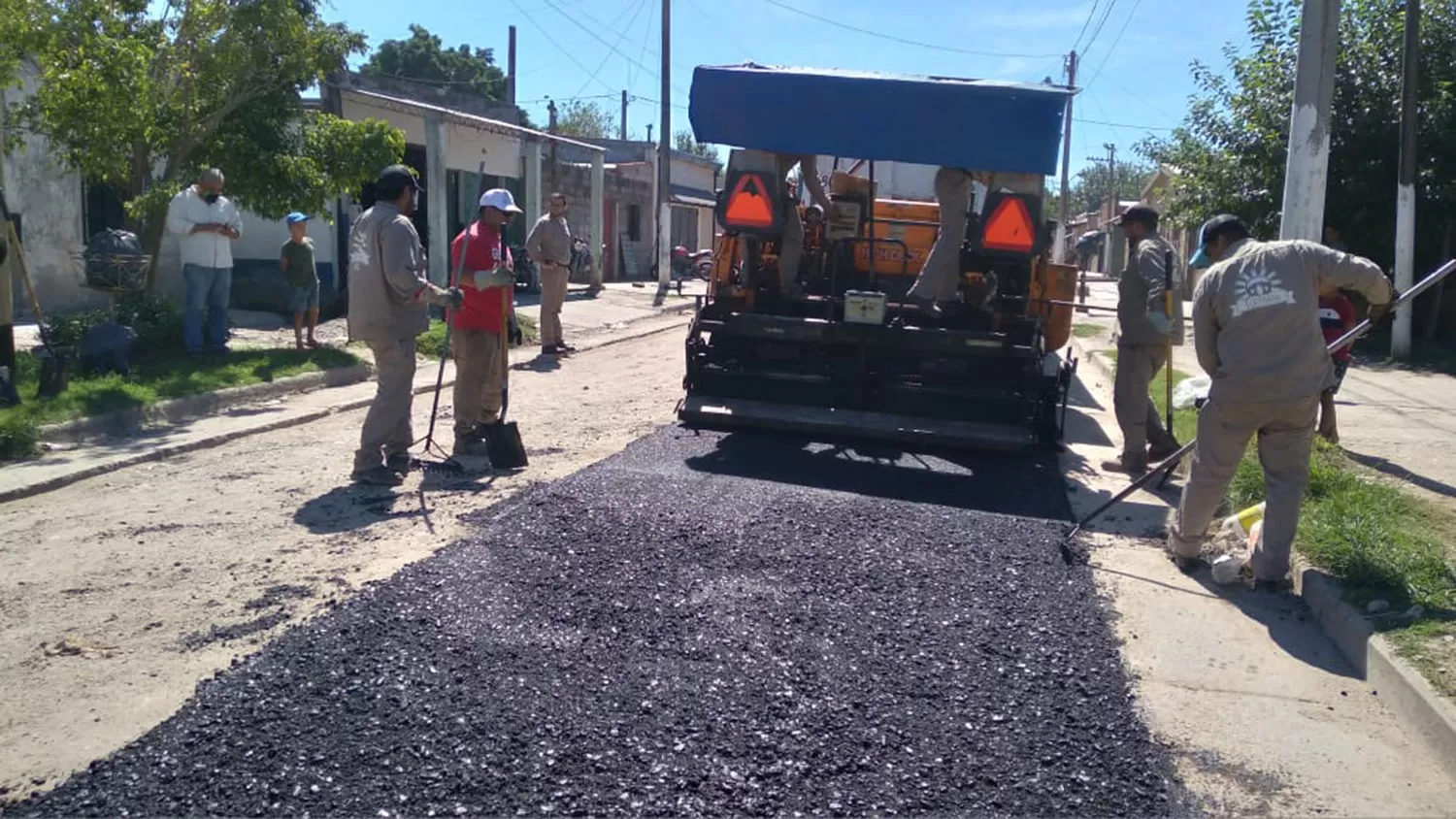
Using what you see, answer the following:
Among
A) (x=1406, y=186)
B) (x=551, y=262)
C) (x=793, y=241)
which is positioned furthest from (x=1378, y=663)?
(x=1406, y=186)

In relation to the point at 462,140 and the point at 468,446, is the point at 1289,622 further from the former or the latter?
the point at 462,140

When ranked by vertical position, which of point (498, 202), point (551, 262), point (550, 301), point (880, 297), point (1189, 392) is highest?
point (498, 202)

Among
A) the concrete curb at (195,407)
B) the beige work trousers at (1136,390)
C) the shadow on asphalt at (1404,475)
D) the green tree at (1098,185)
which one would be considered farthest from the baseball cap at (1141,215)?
the green tree at (1098,185)

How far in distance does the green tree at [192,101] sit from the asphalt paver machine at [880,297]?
5047 mm

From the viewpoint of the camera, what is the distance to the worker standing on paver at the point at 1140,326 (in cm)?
759

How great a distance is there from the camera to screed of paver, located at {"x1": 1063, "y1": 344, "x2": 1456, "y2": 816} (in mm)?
3635

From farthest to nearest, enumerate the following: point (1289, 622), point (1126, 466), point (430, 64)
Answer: point (430, 64) → point (1126, 466) → point (1289, 622)

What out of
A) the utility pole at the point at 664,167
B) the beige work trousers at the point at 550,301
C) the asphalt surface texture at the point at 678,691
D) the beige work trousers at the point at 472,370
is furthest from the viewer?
the utility pole at the point at 664,167

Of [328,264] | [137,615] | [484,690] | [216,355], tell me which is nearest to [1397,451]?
[484,690]

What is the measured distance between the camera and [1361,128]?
1623 cm

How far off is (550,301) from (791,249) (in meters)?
5.44

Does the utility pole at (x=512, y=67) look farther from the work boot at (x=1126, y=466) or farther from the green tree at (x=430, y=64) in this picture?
the work boot at (x=1126, y=466)

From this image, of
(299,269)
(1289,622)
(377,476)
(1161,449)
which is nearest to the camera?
(1289,622)

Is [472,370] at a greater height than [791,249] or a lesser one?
lesser
